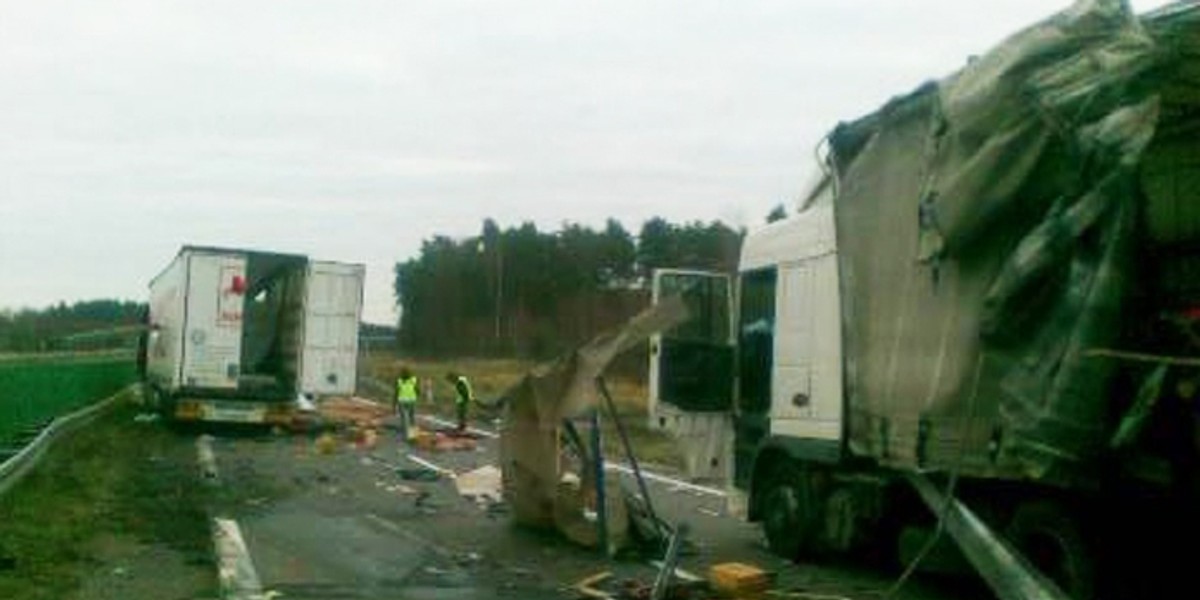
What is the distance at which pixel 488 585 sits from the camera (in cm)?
1242

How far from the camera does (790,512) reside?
554 inches

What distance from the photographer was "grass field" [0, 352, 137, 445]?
2159cm

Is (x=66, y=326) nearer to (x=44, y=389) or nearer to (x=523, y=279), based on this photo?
(x=523, y=279)

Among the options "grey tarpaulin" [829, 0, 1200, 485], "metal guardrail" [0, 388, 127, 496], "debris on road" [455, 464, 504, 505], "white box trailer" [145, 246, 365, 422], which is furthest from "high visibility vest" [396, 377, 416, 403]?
"grey tarpaulin" [829, 0, 1200, 485]

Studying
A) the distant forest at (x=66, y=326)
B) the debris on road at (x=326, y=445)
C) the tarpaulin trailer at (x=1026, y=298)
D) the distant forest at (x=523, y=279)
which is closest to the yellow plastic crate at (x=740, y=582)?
the tarpaulin trailer at (x=1026, y=298)

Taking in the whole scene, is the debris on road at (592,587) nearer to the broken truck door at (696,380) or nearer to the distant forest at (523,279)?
the broken truck door at (696,380)

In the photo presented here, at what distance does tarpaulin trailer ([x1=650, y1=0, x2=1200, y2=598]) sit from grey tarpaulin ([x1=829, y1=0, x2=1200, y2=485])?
0.02m

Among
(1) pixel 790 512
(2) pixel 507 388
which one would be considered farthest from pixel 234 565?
(2) pixel 507 388

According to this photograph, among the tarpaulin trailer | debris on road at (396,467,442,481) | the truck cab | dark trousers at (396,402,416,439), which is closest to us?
the tarpaulin trailer

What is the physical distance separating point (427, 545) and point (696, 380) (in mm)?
2867

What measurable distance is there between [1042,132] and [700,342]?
6.48 m

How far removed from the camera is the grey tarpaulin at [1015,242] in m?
8.73

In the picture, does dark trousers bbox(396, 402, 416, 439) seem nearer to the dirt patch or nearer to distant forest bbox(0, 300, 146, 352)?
the dirt patch

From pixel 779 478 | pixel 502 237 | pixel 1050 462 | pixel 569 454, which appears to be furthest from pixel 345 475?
pixel 502 237
